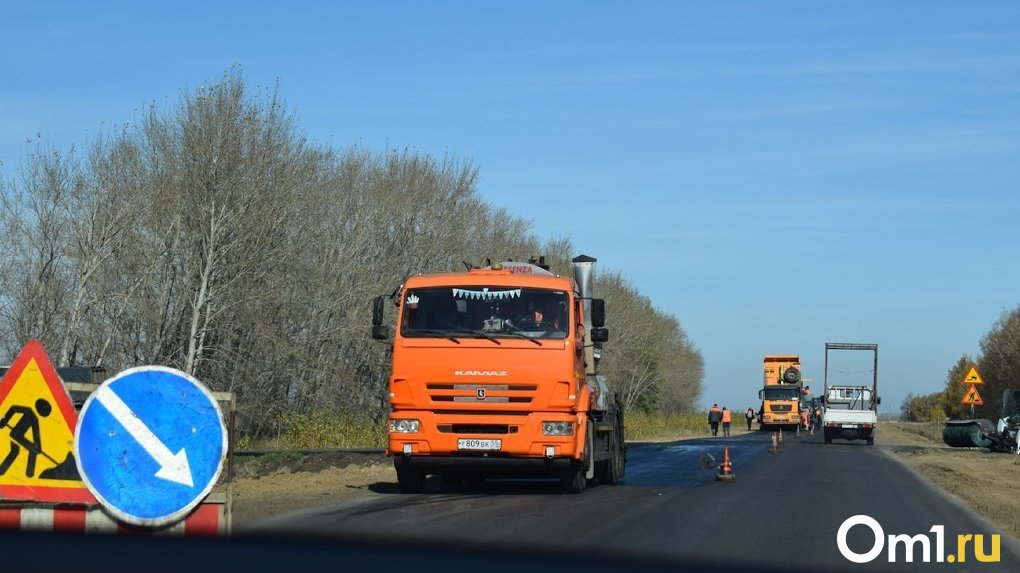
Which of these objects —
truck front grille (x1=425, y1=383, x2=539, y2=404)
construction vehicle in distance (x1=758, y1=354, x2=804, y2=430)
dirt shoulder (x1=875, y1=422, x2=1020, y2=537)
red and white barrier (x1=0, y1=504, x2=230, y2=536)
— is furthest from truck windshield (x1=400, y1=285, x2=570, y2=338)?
construction vehicle in distance (x1=758, y1=354, x2=804, y2=430)

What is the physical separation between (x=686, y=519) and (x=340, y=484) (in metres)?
7.04

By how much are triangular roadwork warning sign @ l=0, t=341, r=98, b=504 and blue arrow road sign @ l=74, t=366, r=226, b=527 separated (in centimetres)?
53

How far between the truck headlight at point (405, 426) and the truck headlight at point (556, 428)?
1.72 meters

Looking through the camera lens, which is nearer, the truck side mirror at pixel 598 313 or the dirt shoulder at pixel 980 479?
the dirt shoulder at pixel 980 479

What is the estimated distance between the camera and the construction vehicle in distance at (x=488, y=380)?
53.0ft

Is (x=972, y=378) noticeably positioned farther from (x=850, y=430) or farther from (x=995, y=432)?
(x=850, y=430)

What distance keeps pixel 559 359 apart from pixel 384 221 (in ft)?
129

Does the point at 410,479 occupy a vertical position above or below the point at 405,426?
below

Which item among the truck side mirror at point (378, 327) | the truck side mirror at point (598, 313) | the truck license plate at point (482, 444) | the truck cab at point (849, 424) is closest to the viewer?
the truck license plate at point (482, 444)

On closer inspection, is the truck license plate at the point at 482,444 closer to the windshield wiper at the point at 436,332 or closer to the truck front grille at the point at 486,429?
the truck front grille at the point at 486,429

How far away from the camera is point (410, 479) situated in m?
17.2

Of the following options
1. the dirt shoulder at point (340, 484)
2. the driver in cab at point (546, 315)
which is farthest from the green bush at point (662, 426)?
the driver in cab at point (546, 315)

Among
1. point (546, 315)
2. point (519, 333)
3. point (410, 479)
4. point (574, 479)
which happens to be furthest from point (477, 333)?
point (574, 479)

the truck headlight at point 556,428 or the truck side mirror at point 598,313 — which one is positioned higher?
the truck side mirror at point 598,313
